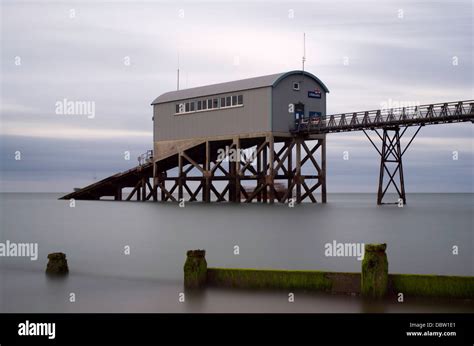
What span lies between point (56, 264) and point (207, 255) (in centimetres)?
900

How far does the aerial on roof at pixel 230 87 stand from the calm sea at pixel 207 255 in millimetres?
9479

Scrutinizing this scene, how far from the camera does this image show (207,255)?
28625 millimetres

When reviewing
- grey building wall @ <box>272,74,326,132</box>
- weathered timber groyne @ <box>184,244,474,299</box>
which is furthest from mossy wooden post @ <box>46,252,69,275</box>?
grey building wall @ <box>272,74,326,132</box>

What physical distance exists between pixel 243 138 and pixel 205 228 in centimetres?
1546

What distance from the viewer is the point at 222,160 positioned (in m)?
58.1

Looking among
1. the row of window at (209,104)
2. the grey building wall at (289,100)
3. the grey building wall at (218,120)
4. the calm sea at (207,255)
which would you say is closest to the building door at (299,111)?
the grey building wall at (289,100)

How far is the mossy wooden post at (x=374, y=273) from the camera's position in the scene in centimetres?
1487

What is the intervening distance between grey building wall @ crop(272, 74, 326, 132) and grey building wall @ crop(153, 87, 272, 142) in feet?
2.14

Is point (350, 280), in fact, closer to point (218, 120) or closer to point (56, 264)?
point (56, 264)

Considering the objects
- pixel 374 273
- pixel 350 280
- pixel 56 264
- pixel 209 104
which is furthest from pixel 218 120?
pixel 374 273

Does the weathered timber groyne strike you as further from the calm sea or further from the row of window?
the row of window

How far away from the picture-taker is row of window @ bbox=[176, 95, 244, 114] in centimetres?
5328
